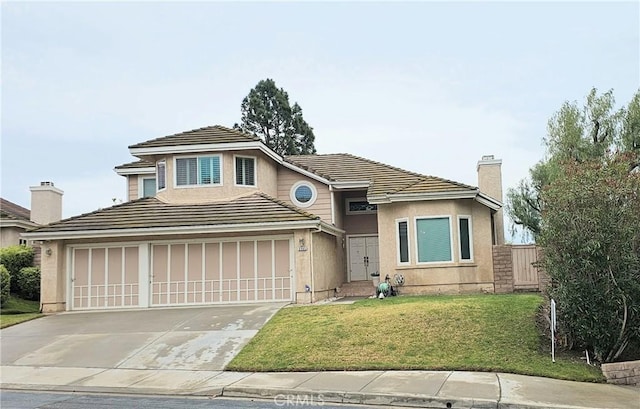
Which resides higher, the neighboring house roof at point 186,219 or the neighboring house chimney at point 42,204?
the neighboring house chimney at point 42,204

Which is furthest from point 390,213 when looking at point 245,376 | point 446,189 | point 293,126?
point 293,126

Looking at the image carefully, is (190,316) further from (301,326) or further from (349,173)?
(349,173)

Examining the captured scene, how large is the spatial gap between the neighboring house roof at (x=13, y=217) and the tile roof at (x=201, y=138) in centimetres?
1000

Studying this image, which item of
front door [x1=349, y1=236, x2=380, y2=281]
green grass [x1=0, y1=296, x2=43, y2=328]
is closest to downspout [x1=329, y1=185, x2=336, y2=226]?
front door [x1=349, y1=236, x2=380, y2=281]

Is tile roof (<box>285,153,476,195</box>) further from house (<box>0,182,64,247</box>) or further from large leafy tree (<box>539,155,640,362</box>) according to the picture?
house (<box>0,182,64,247</box>)

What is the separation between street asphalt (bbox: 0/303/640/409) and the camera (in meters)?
9.95

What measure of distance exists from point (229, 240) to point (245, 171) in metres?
3.28

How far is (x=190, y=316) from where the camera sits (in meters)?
18.6

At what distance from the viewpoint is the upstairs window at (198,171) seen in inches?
898

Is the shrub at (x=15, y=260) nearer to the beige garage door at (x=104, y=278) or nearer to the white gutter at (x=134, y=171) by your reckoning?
the white gutter at (x=134, y=171)

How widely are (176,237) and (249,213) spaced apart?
8.81 ft

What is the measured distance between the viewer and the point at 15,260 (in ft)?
84.5

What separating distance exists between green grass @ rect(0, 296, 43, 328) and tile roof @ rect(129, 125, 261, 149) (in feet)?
22.8

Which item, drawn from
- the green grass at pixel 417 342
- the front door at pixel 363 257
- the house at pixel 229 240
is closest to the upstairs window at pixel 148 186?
the house at pixel 229 240
